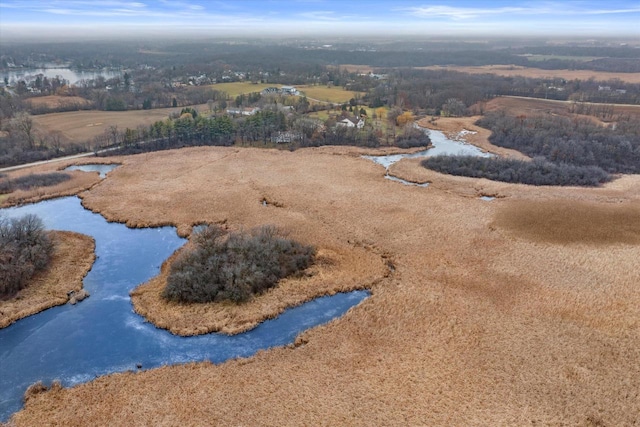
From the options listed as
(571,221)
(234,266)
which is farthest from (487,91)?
(234,266)

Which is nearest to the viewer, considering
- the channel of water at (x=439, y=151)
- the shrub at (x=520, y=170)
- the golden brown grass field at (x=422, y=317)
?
the golden brown grass field at (x=422, y=317)

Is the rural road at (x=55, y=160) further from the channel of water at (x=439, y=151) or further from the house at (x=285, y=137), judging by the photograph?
the channel of water at (x=439, y=151)

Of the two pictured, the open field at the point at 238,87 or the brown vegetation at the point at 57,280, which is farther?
the open field at the point at 238,87

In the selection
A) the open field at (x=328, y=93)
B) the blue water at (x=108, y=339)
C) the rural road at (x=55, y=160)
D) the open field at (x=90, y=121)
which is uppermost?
the open field at (x=328, y=93)

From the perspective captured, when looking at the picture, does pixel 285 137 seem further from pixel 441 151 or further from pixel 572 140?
pixel 572 140

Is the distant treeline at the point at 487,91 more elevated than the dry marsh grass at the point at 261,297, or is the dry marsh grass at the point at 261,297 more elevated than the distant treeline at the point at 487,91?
the distant treeline at the point at 487,91

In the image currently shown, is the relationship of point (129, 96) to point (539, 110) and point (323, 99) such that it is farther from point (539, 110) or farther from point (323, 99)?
point (539, 110)

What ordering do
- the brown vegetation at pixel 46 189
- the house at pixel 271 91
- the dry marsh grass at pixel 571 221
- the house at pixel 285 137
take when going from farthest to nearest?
the house at pixel 271 91 → the house at pixel 285 137 → the brown vegetation at pixel 46 189 → the dry marsh grass at pixel 571 221

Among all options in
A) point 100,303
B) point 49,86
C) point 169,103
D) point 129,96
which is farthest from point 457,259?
point 49,86

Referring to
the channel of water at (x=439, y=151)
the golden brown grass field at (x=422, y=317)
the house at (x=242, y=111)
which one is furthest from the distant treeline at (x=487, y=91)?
the golden brown grass field at (x=422, y=317)
